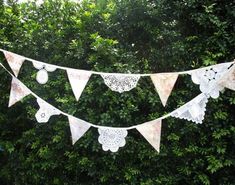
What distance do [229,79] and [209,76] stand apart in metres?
0.18

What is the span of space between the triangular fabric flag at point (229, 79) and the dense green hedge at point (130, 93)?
1.51 feet

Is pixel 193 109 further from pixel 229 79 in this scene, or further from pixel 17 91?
pixel 17 91

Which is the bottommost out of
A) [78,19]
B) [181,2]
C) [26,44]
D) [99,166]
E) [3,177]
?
[3,177]

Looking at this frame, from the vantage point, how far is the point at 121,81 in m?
3.64

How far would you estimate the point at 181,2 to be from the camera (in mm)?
4234

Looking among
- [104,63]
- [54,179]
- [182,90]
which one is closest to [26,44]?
[104,63]

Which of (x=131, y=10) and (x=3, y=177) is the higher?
(x=131, y=10)

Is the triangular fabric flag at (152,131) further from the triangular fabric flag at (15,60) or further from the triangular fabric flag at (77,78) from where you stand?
the triangular fabric flag at (15,60)

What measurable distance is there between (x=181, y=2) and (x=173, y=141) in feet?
4.90

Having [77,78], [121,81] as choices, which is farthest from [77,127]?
[121,81]

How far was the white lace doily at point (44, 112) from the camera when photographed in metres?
3.81

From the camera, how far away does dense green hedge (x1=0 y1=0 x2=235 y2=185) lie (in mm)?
4039

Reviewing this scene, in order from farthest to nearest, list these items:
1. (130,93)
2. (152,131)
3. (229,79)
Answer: (130,93)
(152,131)
(229,79)

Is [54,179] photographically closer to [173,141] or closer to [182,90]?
[173,141]
